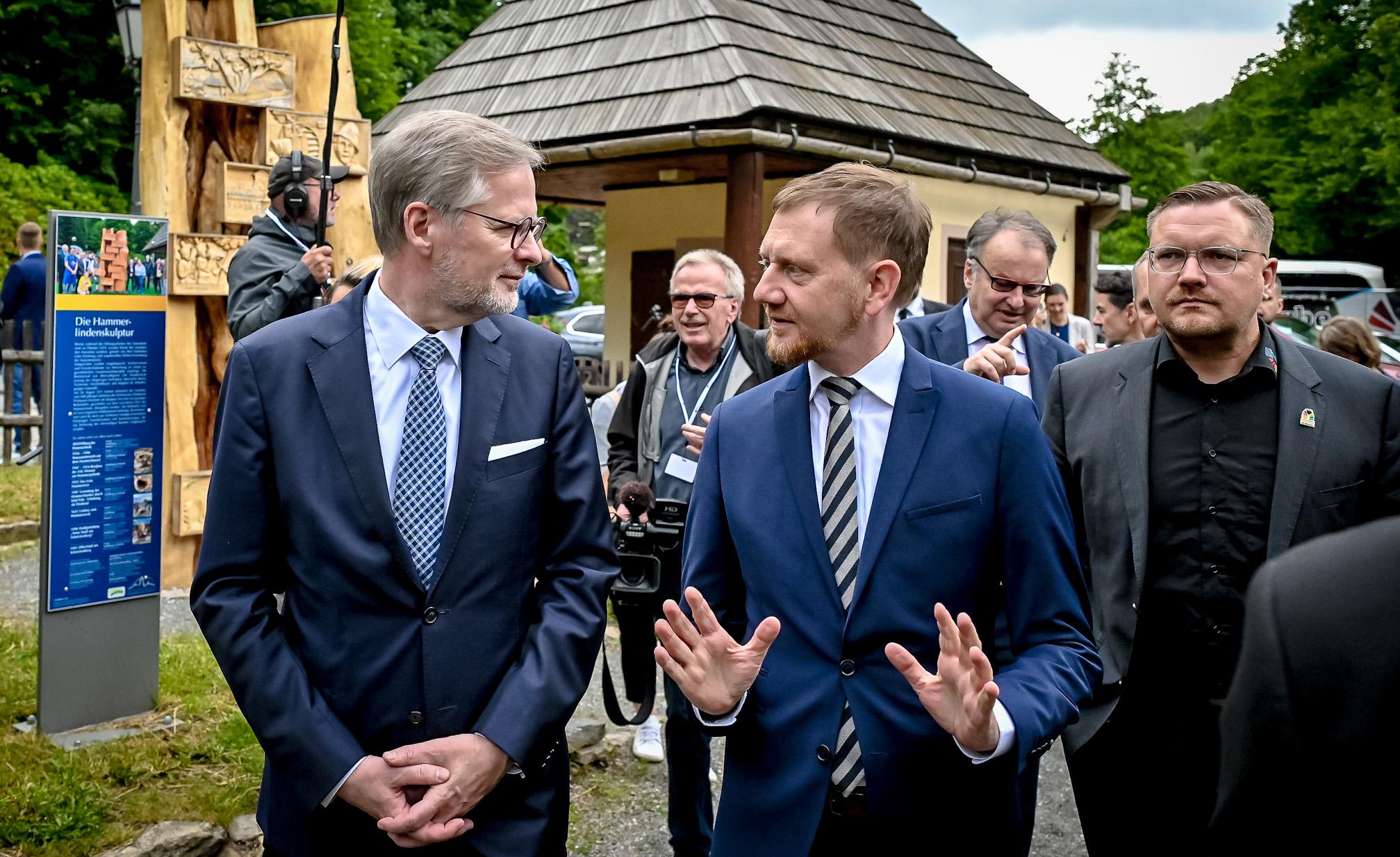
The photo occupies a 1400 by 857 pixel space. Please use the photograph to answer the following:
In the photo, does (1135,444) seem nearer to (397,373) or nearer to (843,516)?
(843,516)

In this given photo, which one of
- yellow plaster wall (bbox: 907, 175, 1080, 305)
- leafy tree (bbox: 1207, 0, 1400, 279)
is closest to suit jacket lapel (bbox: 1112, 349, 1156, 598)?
yellow plaster wall (bbox: 907, 175, 1080, 305)

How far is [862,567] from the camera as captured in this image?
7.79 feet

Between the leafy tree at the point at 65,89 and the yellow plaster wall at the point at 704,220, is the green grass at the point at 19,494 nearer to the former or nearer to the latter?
the yellow plaster wall at the point at 704,220

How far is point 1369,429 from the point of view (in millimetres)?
3160

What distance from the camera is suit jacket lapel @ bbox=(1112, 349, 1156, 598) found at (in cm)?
320

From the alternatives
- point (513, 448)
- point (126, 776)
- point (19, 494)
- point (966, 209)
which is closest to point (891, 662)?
point (513, 448)

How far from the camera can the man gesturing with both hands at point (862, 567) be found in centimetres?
233

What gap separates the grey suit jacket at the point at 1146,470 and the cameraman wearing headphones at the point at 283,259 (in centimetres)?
367

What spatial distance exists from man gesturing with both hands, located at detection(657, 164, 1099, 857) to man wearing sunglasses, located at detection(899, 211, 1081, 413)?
1.85 metres

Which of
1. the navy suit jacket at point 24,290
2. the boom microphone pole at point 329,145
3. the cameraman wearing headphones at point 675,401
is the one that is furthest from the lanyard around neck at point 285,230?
the navy suit jacket at point 24,290

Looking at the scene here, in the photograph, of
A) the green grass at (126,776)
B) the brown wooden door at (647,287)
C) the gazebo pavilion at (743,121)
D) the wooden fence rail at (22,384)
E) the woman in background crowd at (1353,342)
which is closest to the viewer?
the green grass at (126,776)

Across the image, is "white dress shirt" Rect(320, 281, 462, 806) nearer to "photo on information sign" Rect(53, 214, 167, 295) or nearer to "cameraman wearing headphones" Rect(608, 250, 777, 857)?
"cameraman wearing headphones" Rect(608, 250, 777, 857)

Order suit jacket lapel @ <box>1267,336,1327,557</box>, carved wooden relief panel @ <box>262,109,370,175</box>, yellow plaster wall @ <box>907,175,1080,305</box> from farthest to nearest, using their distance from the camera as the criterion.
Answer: yellow plaster wall @ <box>907,175,1080,305</box>
carved wooden relief panel @ <box>262,109,370,175</box>
suit jacket lapel @ <box>1267,336,1327,557</box>

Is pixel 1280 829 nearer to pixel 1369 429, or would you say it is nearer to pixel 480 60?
pixel 1369 429
